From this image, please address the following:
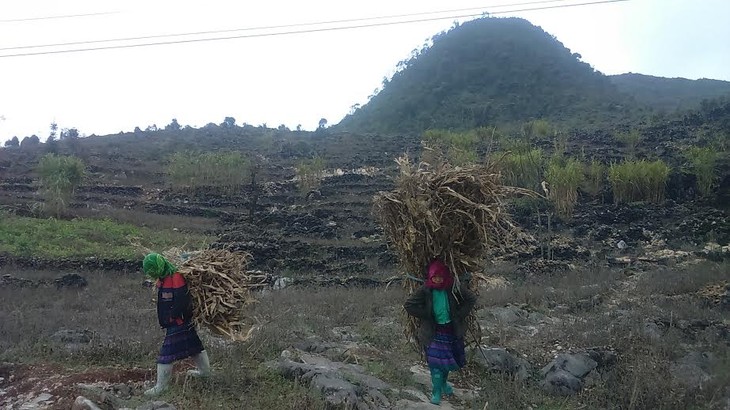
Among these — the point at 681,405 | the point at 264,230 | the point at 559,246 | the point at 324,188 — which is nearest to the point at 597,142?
the point at 324,188

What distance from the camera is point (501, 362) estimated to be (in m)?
5.74

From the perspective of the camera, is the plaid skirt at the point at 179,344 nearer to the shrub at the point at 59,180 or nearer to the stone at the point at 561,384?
the stone at the point at 561,384

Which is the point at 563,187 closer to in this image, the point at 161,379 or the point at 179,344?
the point at 179,344

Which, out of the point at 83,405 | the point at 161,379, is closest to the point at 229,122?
the point at 161,379

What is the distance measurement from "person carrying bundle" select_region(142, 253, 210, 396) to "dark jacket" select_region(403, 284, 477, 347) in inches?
76.1

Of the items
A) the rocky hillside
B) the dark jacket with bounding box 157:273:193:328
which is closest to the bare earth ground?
the dark jacket with bounding box 157:273:193:328

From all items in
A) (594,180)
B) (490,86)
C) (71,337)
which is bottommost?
(594,180)

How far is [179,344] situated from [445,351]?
232 cm

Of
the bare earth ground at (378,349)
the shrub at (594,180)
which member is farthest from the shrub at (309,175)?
the bare earth ground at (378,349)

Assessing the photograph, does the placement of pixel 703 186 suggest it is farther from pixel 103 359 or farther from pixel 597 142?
pixel 103 359

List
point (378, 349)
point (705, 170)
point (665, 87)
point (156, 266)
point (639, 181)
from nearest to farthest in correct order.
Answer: point (156, 266)
point (378, 349)
point (705, 170)
point (639, 181)
point (665, 87)

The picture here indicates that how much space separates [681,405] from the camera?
14.8ft

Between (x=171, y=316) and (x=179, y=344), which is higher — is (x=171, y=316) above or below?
above

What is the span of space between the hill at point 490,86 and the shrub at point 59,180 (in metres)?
36.1
